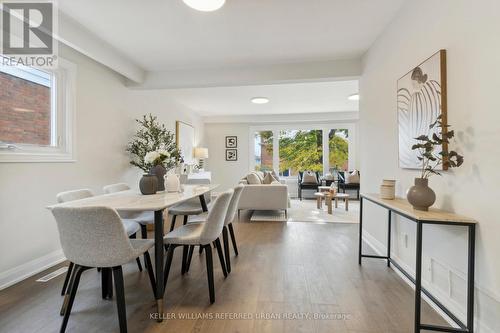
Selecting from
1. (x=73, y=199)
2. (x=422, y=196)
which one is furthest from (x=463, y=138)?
(x=73, y=199)

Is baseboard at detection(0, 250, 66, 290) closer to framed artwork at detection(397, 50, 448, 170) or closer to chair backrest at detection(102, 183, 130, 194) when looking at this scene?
chair backrest at detection(102, 183, 130, 194)

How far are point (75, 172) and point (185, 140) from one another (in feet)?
11.8

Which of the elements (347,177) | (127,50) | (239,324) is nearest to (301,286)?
(239,324)

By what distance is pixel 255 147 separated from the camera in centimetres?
823

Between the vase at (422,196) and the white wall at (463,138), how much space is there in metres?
0.15

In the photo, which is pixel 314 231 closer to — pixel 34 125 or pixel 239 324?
pixel 239 324

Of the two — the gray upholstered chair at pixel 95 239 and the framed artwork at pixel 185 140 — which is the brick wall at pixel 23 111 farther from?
the framed artwork at pixel 185 140

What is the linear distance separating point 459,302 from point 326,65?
2969 millimetres

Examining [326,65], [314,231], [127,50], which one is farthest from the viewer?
[314,231]

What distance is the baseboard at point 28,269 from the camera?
2233 mm

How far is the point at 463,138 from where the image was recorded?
160 centimetres

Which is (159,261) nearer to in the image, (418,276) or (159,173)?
(159,173)

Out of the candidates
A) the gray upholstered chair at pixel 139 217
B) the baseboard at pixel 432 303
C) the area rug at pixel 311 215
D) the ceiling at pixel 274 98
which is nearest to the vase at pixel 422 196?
the baseboard at pixel 432 303

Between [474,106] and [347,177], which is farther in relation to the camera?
[347,177]
